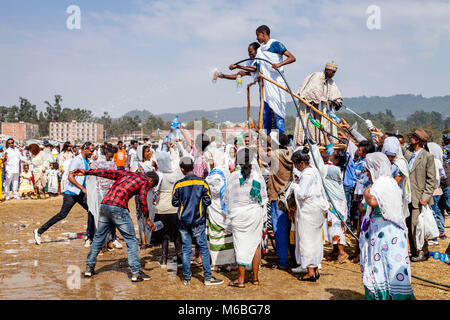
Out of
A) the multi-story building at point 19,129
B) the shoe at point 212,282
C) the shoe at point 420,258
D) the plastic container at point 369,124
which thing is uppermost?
the multi-story building at point 19,129

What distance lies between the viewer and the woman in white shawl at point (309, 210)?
6.16 metres

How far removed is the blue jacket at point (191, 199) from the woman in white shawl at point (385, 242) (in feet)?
8.15

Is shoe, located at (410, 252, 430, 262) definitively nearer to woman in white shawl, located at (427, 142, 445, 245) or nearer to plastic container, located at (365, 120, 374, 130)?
woman in white shawl, located at (427, 142, 445, 245)

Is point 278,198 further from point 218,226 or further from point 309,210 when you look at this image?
point 218,226

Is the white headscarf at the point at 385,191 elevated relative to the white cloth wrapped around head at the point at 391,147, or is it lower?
lower

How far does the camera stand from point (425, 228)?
7.03 meters

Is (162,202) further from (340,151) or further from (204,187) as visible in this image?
(340,151)

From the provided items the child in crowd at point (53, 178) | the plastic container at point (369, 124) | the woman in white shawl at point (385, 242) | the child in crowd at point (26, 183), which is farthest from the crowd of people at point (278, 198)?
the child in crowd at point (53, 178)

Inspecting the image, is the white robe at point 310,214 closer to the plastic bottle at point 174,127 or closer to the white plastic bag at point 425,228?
the white plastic bag at point 425,228

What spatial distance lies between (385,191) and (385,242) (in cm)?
58

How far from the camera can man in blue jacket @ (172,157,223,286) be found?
6094 millimetres

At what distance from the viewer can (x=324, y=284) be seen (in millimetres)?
6172

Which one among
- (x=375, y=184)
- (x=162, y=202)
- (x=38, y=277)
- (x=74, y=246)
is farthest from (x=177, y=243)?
(x=375, y=184)
